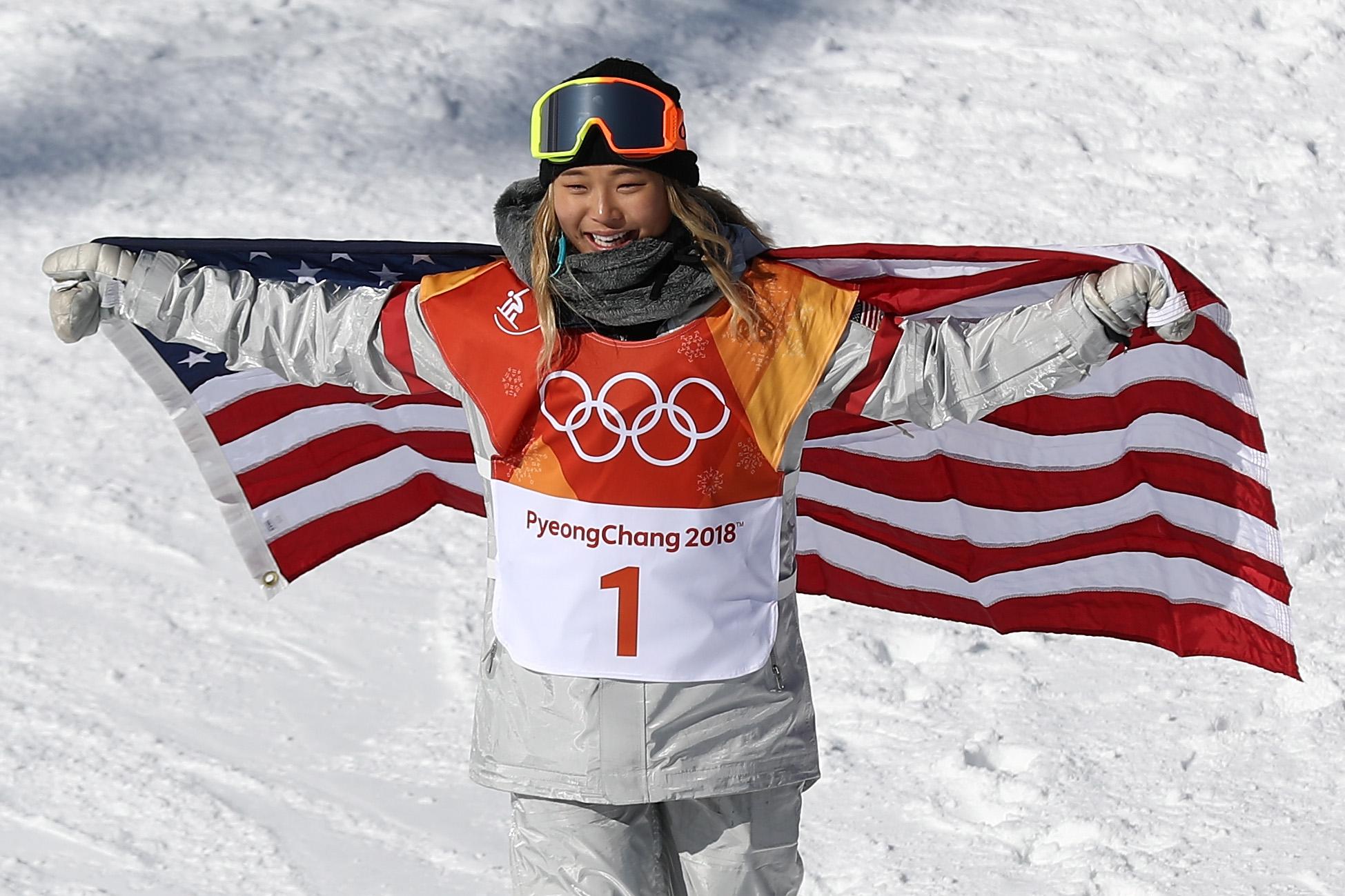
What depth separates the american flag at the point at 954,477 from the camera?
344 cm

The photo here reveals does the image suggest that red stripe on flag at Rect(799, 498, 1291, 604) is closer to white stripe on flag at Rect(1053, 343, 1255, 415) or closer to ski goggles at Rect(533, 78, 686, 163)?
white stripe on flag at Rect(1053, 343, 1255, 415)

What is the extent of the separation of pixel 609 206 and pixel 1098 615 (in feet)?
5.17

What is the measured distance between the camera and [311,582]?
5.37 metres

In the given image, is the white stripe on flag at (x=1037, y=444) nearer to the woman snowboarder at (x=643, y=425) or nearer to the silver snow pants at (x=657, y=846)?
the woman snowboarder at (x=643, y=425)

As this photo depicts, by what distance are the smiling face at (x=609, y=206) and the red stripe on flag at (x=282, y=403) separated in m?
0.93

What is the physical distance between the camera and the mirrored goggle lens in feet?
9.08

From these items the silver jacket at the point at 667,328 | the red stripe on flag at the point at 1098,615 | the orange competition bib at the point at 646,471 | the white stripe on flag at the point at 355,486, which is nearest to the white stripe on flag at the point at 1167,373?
the red stripe on flag at the point at 1098,615

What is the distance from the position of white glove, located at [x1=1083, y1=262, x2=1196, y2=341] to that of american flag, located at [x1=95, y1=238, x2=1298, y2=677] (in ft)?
1.96

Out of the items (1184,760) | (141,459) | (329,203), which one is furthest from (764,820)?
(329,203)

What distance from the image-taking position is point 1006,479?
3.73 meters

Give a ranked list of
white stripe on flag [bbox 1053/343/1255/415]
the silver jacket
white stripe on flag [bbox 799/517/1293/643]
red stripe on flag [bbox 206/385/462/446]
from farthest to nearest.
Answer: red stripe on flag [bbox 206/385/462/446]
white stripe on flag [bbox 799/517/1293/643]
white stripe on flag [bbox 1053/343/1255/415]
the silver jacket

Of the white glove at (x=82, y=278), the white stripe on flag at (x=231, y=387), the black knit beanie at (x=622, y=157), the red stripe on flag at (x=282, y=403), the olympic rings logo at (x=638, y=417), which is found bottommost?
the red stripe on flag at (x=282, y=403)

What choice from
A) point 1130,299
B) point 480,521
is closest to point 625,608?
point 1130,299

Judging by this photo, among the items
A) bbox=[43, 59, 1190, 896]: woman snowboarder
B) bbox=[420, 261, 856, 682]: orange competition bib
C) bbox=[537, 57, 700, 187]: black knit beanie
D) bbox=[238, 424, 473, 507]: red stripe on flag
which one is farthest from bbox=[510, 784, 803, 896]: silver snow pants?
bbox=[238, 424, 473, 507]: red stripe on flag
